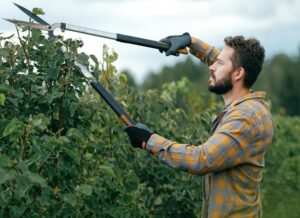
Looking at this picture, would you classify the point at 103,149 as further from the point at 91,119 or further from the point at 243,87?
the point at 243,87

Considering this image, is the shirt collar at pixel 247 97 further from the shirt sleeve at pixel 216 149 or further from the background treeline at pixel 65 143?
the background treeline at pixel 65 143

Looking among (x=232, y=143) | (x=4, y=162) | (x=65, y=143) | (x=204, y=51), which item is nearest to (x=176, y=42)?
(x=204, y=51)

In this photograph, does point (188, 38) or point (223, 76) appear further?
point (188, 38)

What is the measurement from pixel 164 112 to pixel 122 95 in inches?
37.3

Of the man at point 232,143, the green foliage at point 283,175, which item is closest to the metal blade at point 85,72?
the man at point 232,143

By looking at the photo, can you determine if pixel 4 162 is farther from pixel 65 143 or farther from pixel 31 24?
pixel 31 24

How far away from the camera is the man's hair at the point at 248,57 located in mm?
4863

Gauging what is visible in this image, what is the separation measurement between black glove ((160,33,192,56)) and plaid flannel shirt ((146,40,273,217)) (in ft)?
2.76

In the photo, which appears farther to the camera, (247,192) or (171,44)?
(171,44)

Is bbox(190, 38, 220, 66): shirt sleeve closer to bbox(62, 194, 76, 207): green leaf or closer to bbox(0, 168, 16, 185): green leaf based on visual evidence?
bbox(62, 194, 76, 207): green leaf

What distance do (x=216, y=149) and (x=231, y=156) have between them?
97 mm

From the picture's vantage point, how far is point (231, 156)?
456 centimetres

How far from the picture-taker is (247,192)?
15.5 ft

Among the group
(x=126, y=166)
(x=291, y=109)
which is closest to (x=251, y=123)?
(x=126, y=166)
